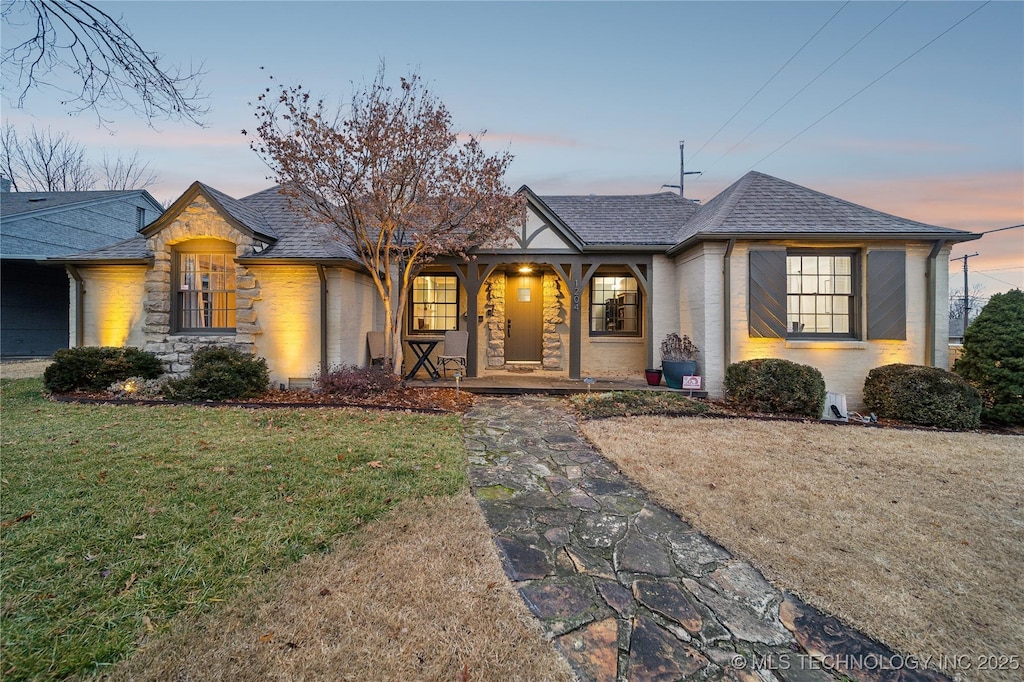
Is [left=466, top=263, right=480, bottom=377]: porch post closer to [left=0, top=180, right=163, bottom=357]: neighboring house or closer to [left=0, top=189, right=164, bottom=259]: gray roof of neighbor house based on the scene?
[left=0, top=180, right=163, bottom=357]: neighboring house

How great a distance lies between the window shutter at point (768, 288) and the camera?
25.2ft

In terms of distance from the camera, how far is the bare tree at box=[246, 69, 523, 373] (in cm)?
665

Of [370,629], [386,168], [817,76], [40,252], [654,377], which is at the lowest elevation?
[370,629]

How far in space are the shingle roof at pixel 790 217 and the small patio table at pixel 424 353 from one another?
235 inches

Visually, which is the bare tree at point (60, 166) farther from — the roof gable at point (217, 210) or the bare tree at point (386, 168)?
the bare tree at point (386, 168)

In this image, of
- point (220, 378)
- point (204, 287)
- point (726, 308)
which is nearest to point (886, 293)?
point (726, 308)

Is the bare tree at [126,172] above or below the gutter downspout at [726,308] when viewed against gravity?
above

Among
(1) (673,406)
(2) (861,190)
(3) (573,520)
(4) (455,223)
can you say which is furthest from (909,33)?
(3) (573,520)

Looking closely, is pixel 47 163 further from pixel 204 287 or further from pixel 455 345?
pixel 455 345

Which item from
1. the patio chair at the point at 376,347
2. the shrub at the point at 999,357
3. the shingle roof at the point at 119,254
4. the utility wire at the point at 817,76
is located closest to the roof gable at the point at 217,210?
the shingle roof at the point at 119,254

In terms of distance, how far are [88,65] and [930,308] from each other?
1277 cm

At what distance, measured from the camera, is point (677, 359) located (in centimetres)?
822

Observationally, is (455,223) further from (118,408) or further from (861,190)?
(861,190)

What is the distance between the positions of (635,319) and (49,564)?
33.9 ft
